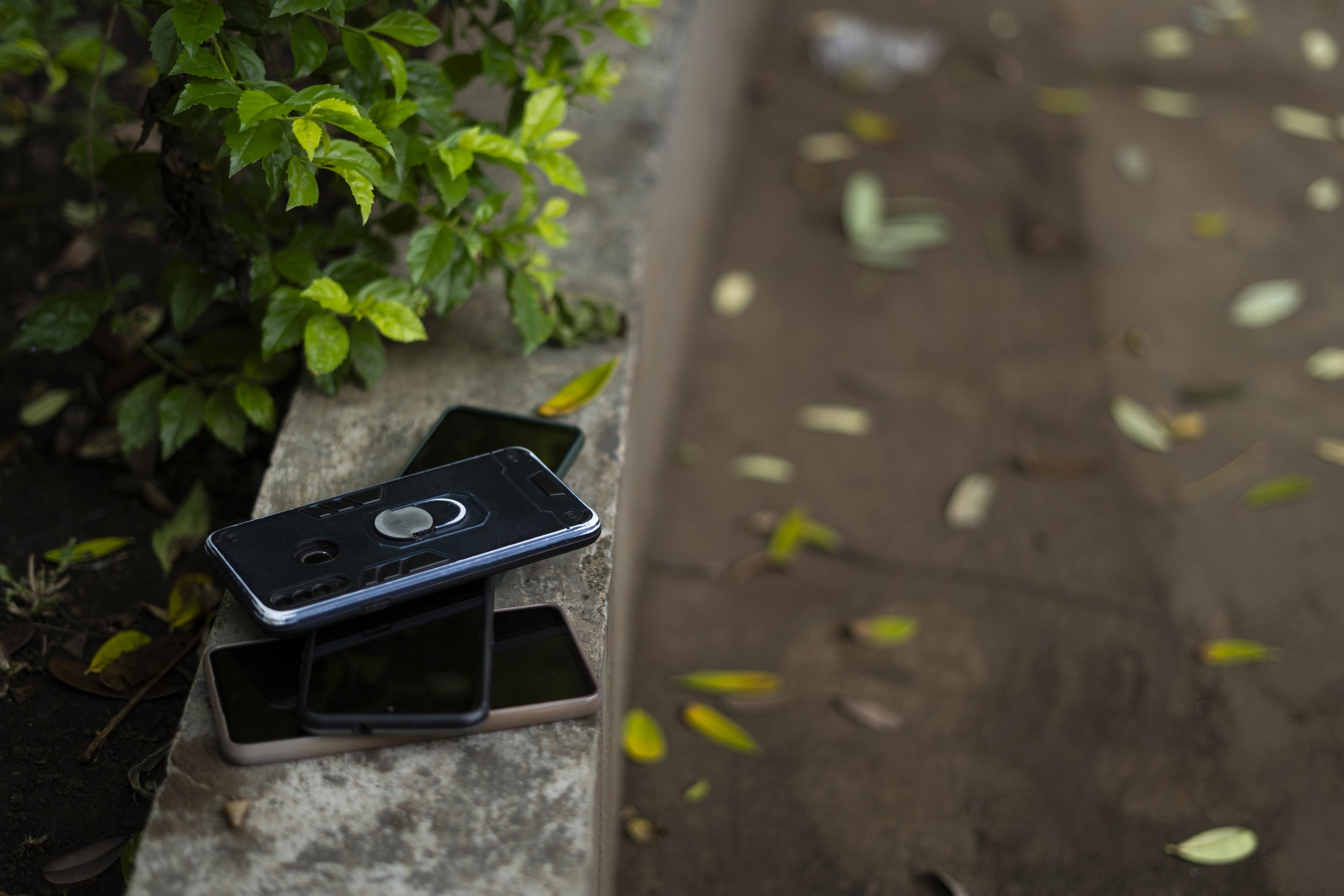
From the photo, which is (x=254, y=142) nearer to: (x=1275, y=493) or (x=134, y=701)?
(x=134, y=701)

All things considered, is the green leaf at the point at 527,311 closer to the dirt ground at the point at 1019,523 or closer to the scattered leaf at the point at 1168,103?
the dirt ground at the point at 1019,523

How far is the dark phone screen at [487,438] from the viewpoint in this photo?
150 cm

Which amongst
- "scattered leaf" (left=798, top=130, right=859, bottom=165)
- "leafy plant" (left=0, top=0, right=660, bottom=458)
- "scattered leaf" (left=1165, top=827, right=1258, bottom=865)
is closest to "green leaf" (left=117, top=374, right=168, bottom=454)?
"leafy plant" (left=0, top=0, right=660, bottom=458)

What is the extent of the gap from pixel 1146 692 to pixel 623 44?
1.87 metres

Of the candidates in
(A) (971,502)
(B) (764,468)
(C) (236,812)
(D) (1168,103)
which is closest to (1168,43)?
(D) (1168,103)

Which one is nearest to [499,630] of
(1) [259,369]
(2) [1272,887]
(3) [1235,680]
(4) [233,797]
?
(4) [233,797]

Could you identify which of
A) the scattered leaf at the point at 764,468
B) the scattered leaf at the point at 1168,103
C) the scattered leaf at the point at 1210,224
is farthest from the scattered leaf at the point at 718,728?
the scattered leaf at the point at 1168,103

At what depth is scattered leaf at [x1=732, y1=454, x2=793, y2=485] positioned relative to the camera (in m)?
2.61

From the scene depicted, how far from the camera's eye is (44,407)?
5.97 feet

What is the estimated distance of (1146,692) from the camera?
2107mm

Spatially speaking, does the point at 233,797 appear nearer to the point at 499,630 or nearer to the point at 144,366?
the point at 499,630

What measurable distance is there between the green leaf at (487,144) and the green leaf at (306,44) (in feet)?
0.66

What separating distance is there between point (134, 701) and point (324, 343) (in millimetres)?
573

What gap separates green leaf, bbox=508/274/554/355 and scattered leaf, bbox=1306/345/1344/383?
2.27m
